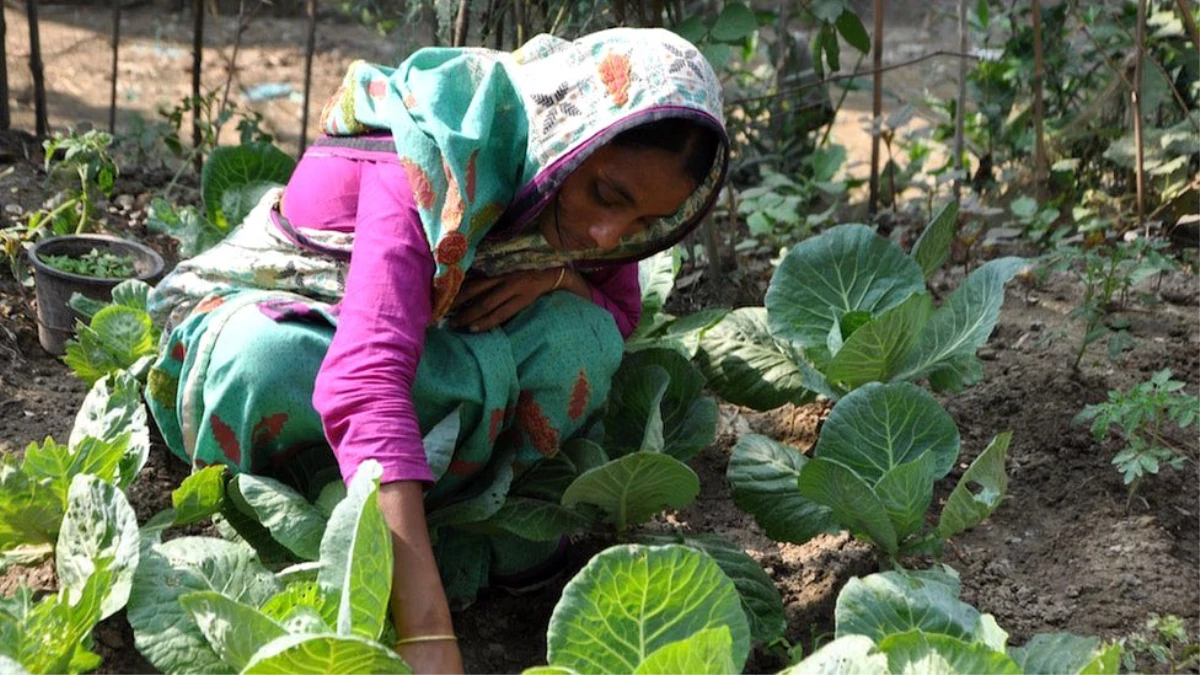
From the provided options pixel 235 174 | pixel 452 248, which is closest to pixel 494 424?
pixel 452 248

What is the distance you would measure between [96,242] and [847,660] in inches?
79.1

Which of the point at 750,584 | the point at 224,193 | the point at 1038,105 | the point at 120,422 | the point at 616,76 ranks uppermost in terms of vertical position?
the point at 616,76

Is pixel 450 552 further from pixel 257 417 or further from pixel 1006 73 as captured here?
pixel 1006 73

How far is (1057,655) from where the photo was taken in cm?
183

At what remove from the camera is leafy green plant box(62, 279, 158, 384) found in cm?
250

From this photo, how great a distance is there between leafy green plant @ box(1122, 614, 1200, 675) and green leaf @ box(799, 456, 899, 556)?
376 millimetres

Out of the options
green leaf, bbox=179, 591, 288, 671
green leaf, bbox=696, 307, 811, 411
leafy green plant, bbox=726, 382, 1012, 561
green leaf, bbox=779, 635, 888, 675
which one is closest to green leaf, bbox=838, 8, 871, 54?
green leaf, bbox=696, 307, 811, 411

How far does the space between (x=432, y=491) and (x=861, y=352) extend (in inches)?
30.7

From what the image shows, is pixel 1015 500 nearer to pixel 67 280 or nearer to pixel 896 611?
pixel 896 611

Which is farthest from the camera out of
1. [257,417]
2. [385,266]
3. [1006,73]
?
[1006,73]

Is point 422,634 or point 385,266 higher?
point 385,266

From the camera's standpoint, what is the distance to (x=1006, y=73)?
4.22 meters

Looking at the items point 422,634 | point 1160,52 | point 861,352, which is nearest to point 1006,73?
point 1160,52

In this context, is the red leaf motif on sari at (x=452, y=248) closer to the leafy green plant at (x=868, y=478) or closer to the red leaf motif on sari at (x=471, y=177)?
the red leaf motif on sari at (x=471, y=177)
